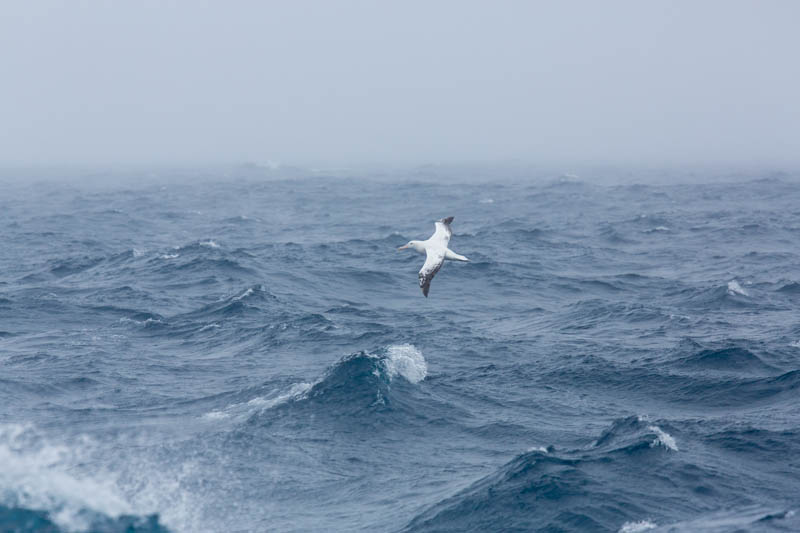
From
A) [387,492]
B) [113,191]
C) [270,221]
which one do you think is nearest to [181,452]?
[387,492]

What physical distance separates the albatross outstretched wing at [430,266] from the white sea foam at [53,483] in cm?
974

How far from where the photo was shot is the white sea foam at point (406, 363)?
31.2 m

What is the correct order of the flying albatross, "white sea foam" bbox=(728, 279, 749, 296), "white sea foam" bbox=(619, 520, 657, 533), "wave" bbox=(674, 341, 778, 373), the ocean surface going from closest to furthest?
1. "white sea foam" bbox=(619, 520, 657, 533)
2. the ocean surface
3. the flying albatross
4. "wave" bbox=(674, 341, 778, 373)
5. "white sea foam" bbox=(728, 279, 749, 296)

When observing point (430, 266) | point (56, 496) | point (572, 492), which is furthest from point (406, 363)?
point (56, 496)

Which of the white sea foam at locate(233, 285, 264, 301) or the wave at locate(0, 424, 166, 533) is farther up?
the white sea foam at locate(233, 285, 264, 301)

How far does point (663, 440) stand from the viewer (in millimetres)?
24422

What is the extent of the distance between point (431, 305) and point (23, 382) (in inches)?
739

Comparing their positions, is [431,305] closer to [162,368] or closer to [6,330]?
[162,368]

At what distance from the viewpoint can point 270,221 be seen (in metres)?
76.4

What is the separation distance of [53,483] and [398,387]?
11.4 m

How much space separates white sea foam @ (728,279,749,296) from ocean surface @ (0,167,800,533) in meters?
0.29

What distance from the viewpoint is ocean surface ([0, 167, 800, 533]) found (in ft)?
72.6

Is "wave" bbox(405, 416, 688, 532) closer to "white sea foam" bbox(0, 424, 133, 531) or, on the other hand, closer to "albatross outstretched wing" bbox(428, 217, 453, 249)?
"albatross outstretched wing" bbox(428, 217, 453, 249)

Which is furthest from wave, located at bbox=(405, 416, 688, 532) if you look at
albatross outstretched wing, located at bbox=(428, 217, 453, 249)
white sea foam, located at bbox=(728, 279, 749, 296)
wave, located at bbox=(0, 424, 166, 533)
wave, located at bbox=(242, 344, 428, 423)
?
white sea foam, located at bbox=(728, 279, 749, 296)
